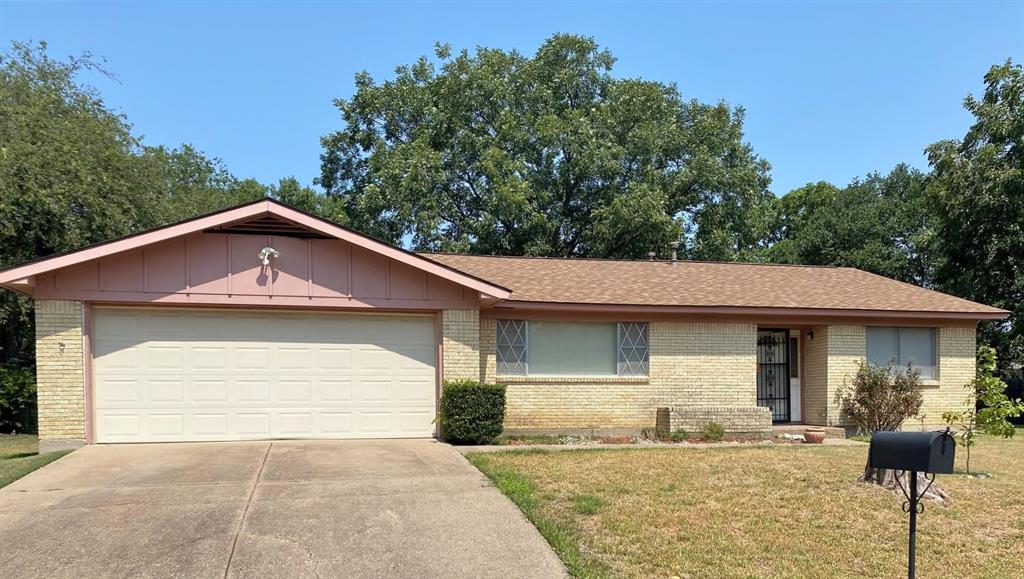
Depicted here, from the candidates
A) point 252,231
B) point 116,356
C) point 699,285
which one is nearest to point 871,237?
point 699,285

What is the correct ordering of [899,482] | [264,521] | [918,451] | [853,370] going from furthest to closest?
[853,370] → [899,482] → [264,521] → [918,451]

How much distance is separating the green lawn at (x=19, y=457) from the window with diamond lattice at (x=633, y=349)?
9612 millimetres

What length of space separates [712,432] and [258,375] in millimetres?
8268

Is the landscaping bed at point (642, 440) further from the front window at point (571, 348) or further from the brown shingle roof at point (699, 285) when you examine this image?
the brown shingle roof at point (699, 285)

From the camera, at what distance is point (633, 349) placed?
1367 centimetres

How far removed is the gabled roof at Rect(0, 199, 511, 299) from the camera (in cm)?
1027

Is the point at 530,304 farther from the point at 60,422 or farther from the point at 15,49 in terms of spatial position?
the point at 15,49

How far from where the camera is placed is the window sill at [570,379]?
13.0m

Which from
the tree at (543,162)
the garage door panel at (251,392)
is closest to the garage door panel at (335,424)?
the garage door panel at (251,392)

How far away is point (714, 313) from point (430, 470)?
286 inches

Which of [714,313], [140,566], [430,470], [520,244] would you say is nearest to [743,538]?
[430,470]

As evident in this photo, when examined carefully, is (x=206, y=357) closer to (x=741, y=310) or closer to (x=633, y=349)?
(x=633, y=349)

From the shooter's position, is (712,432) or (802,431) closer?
(712,432)

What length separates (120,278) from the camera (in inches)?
429
